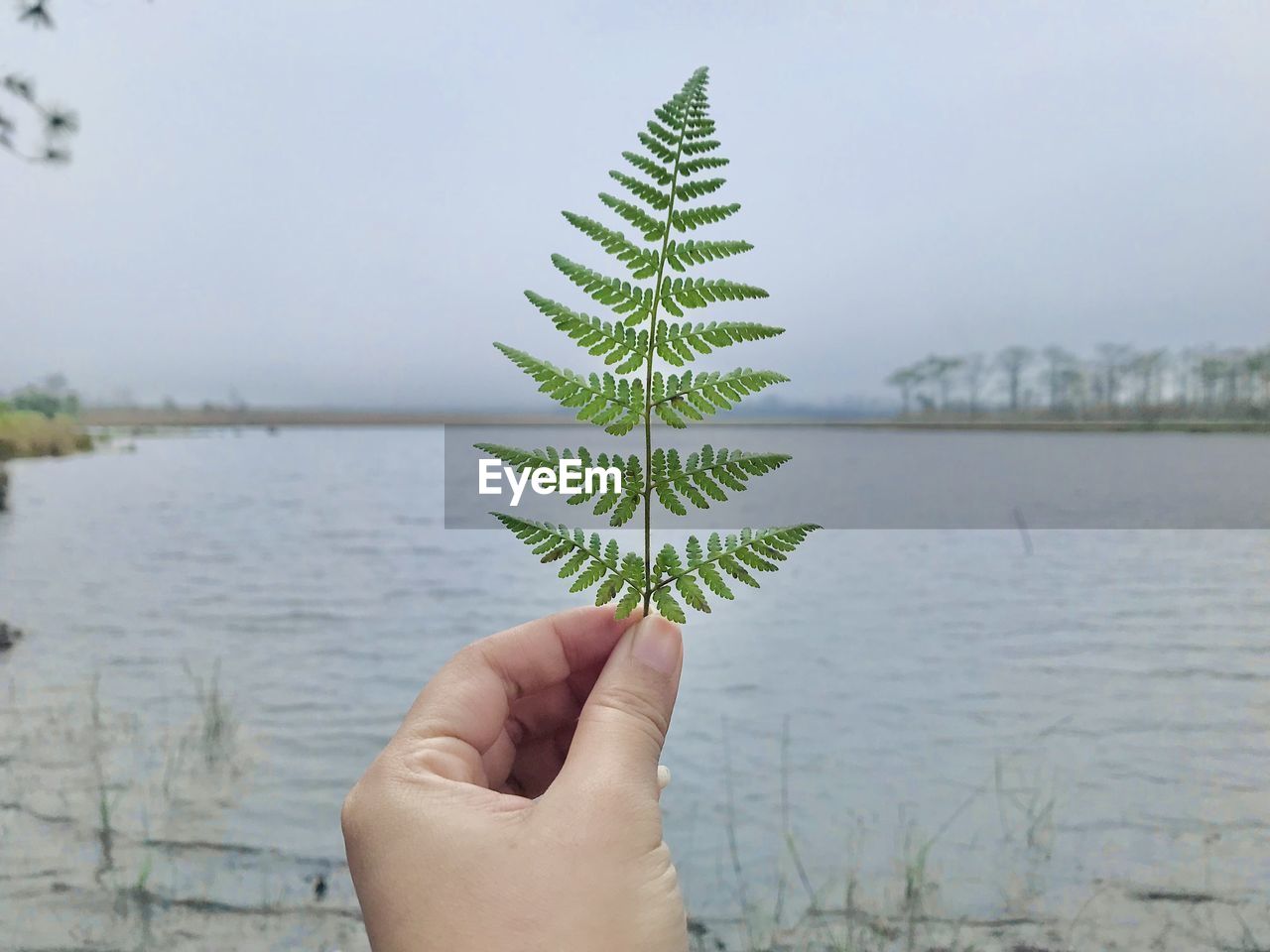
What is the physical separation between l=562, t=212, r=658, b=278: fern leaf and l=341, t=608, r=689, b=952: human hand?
494 mm

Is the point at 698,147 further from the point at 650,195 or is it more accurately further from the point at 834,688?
the point at 834,688

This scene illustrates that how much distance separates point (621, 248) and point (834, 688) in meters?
5.45

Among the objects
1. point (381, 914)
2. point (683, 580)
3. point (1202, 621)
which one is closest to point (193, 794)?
point (381, 914)

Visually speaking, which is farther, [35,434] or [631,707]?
[35,434]

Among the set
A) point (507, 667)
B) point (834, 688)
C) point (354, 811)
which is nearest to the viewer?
point (354, 811)

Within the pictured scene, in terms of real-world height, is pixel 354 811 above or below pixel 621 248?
below

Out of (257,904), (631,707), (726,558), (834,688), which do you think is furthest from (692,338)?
(834,688)

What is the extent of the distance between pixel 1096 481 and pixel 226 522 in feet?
48.0

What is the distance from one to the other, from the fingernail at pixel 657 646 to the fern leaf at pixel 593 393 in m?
0.31

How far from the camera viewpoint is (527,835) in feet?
3.32

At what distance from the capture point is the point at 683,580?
42.8 inches

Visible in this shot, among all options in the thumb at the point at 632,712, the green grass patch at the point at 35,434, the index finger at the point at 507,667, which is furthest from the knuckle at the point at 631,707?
the green grass patch at the point at 35,434

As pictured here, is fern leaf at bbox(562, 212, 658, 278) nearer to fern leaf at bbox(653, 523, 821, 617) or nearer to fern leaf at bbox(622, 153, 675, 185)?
fern leaf at bbox(622, 153, 675, 185)

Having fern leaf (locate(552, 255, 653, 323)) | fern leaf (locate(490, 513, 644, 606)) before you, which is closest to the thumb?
fern leaf (locate(490, 513, 644, 606))
